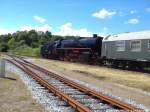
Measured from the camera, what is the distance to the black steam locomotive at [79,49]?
41062mm

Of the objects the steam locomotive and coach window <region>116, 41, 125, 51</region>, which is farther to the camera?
coach window <region>116, 41, 125, 51</region>

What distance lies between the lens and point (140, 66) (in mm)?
30672

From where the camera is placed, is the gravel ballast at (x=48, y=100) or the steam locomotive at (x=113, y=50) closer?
the gravel ballast at (x=48, y=100)

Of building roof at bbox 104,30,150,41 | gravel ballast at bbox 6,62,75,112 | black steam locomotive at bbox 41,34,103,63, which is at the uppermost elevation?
building roof at bbox 104,30,150,41

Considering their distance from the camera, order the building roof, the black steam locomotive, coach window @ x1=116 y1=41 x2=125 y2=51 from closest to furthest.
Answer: the building roof → coach window @ x1=116 y1=41 x2=125 y2=51 → the black steam locomotive

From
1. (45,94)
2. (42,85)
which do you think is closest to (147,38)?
(42,85)

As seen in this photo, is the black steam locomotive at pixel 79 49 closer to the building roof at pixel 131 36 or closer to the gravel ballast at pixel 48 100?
the building roof at pixel 131 36

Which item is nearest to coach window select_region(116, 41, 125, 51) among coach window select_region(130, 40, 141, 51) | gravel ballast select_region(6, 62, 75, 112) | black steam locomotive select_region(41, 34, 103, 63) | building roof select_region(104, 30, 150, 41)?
building roof select_region(104, 30, 150, 41)

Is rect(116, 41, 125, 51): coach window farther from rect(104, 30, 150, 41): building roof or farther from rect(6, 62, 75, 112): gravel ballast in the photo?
rect(6, 62, 75, 112): gravel ballast

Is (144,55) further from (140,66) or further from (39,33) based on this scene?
(39,33)

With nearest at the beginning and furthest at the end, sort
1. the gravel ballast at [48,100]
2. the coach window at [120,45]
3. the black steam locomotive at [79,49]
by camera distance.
Result: the gravel ballast at [48,100] < the coach window at [120,45] < the black steam locomotive at [79,49]

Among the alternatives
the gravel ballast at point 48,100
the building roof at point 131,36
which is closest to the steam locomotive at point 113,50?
the building roof at point 131,36

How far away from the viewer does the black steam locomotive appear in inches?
1617

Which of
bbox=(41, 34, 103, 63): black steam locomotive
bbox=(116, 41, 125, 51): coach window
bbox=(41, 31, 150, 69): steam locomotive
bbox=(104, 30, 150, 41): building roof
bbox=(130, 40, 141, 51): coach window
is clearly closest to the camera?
bbox=(104, 30, 150, 41): building roof
